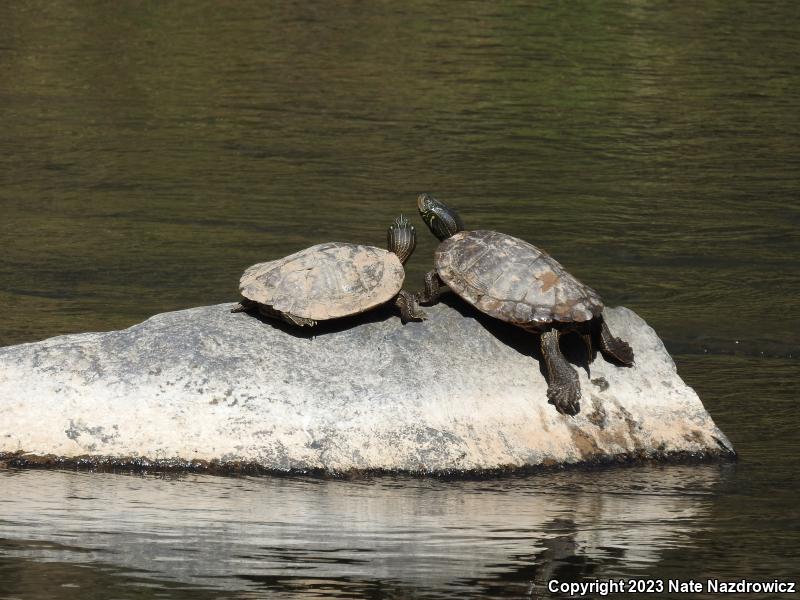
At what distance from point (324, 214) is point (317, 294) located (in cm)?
610

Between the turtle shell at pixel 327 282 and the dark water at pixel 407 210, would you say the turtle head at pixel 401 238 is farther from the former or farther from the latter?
the dark water at pixel 407 210

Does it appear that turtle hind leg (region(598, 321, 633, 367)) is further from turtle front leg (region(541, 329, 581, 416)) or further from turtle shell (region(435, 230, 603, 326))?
turtle front leg (region(541, 329, 581, 416))

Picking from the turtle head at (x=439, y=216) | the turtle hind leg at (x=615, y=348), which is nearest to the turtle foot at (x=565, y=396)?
the turtle hind leg at (x=615, y=348)

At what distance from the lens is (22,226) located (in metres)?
12.8

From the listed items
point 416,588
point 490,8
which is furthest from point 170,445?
point 490,8

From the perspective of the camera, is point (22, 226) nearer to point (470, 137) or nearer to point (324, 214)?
point (324, 214)

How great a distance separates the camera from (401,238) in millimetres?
7695

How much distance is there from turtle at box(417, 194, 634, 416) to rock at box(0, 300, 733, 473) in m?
0.12

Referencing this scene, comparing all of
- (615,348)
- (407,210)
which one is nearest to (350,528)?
(615,348)

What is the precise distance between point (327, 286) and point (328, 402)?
2.03 ft

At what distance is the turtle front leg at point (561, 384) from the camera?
698cm

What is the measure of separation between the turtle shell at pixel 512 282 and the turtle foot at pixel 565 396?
313 mm

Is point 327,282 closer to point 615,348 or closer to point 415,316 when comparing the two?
point 415,316

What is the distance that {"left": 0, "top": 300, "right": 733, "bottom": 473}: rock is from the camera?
6.78 m
